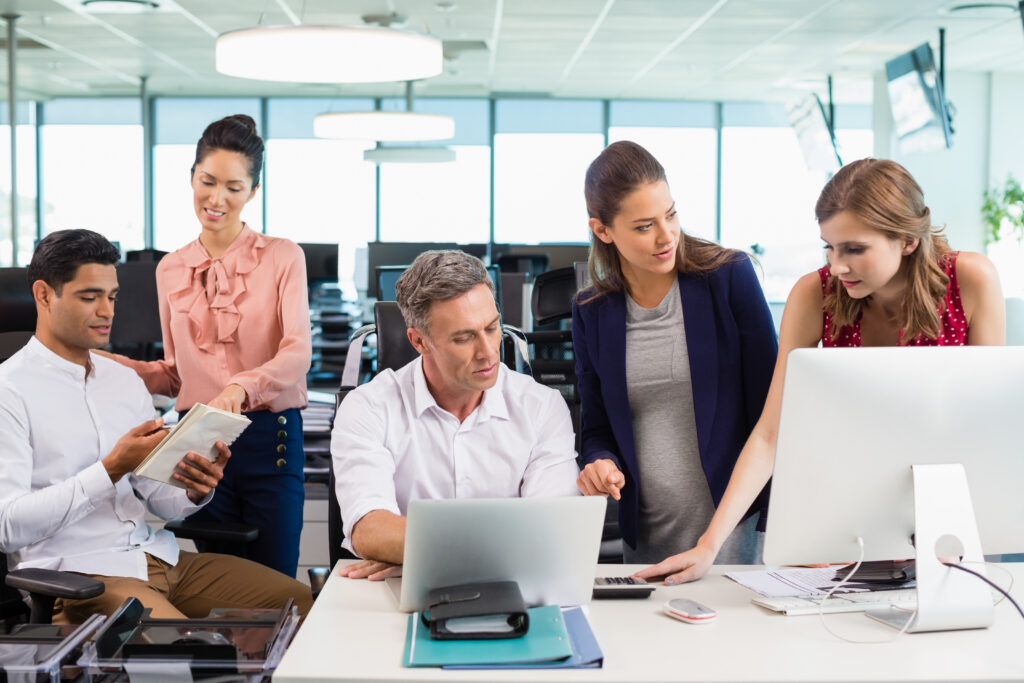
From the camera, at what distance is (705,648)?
1488 millimetres

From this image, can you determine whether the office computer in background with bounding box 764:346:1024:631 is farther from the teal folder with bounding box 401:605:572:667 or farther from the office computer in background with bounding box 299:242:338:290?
the office computer in background with bounding box 299:242:338:290

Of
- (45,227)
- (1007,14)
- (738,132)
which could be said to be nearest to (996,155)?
(1007,14)

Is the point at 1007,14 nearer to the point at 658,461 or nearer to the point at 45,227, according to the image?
the point at 658,461

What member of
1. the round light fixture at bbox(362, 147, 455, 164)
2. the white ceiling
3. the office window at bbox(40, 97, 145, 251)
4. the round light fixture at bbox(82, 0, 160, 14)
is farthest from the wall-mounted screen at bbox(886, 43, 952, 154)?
the office window at bbox(40, 97, 145, 251)

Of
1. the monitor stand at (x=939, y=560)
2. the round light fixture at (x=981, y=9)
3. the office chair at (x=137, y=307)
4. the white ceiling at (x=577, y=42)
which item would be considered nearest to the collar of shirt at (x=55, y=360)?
the monitor stand at (x=939, y=560)

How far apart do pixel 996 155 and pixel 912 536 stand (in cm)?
878

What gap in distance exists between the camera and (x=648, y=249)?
2016 millimetres

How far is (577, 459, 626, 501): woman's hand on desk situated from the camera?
175 centimetres

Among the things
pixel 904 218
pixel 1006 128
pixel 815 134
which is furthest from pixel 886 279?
pixel 815 134

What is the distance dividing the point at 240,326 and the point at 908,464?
1.66 metres

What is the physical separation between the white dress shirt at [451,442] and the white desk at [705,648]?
0.33 meters

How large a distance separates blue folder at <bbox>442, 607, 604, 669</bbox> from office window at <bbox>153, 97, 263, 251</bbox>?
1085 centimetres

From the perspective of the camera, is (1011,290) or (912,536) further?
(1011,290)

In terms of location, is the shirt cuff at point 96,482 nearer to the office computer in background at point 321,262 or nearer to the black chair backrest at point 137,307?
the black chair backrest at point 137,307
